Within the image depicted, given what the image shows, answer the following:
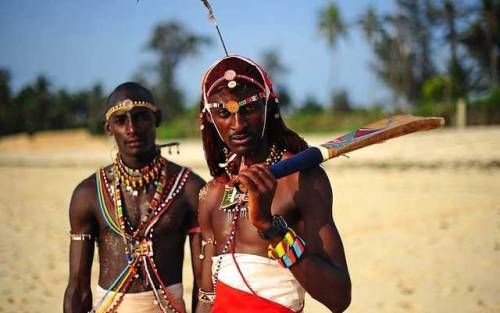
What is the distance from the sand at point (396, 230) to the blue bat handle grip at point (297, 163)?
179 cm

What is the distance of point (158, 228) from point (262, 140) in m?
1.15

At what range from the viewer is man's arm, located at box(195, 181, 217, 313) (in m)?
2.64

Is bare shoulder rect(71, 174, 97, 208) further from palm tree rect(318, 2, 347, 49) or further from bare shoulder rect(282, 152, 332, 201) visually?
palm tree rect(318, 2, 347, 49)

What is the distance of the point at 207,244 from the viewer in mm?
2676

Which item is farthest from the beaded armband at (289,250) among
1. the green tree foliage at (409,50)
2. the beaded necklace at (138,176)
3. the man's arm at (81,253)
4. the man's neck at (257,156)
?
the green tree foliage at (409,50)

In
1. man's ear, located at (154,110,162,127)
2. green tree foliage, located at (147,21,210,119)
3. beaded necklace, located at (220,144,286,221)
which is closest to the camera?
beaded necklace, located at (220,144,286,221)

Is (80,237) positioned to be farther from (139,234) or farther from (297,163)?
(297,163)

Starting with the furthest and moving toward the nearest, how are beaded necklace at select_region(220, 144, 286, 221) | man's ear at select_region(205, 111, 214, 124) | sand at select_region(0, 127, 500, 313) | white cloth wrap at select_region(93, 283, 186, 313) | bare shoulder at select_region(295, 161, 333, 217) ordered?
sand at select_region(0, 127, 500, 313)
white cloth wrap at select_region(93, 283, 186, 313)
man's ear at select_region(205, 111, 214, 124)
beaded necklace at select_region(220, 144, 286, 221)
bare shoulder at select_region(295, 161, 333, 217)

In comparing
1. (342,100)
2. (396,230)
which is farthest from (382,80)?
(396,230)

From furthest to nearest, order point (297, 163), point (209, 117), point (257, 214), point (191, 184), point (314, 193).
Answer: point (191, 184) → point (209, 117) → point (314, 193) → point (297, 163) → point (257, 214)

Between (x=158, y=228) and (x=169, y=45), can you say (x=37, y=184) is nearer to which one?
(x=158, y=228)

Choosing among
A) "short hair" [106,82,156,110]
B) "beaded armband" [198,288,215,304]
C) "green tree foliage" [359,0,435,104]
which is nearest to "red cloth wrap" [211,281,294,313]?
"beaded armband" [198,288,215,304]

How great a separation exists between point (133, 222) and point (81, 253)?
370 millimetres

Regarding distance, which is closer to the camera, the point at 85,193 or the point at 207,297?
the point at 207,297
